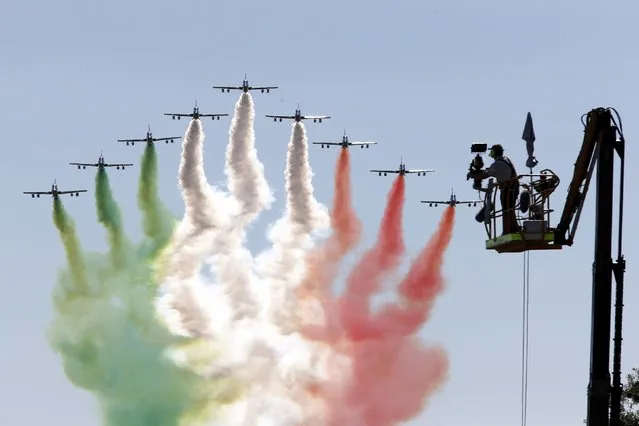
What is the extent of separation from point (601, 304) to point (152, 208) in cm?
8132

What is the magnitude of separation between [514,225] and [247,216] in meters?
70.6

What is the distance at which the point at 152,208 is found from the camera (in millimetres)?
117188

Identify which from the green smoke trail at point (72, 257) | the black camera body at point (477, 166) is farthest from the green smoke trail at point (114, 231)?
the black camera body at point (477, 166)

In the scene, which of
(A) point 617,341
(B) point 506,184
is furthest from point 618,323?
(B) point 506,184

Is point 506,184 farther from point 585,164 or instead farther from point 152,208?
point 152,208

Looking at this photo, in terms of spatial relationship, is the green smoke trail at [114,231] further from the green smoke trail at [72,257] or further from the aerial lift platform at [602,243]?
the aerial lift platform at [602,243]

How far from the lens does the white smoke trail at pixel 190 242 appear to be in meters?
115

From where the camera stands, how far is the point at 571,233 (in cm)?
4025

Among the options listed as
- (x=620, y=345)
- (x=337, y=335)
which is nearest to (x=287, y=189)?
(x=337, y=335)

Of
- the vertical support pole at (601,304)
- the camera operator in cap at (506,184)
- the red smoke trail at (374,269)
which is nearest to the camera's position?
the vertical support pole at (601,304)

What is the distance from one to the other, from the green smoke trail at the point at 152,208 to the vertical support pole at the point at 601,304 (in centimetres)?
8035

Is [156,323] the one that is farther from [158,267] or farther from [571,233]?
[571,233]

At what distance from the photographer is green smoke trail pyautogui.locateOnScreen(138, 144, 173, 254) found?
117 m

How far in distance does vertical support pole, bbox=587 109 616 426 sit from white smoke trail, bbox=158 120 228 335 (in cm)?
7749
